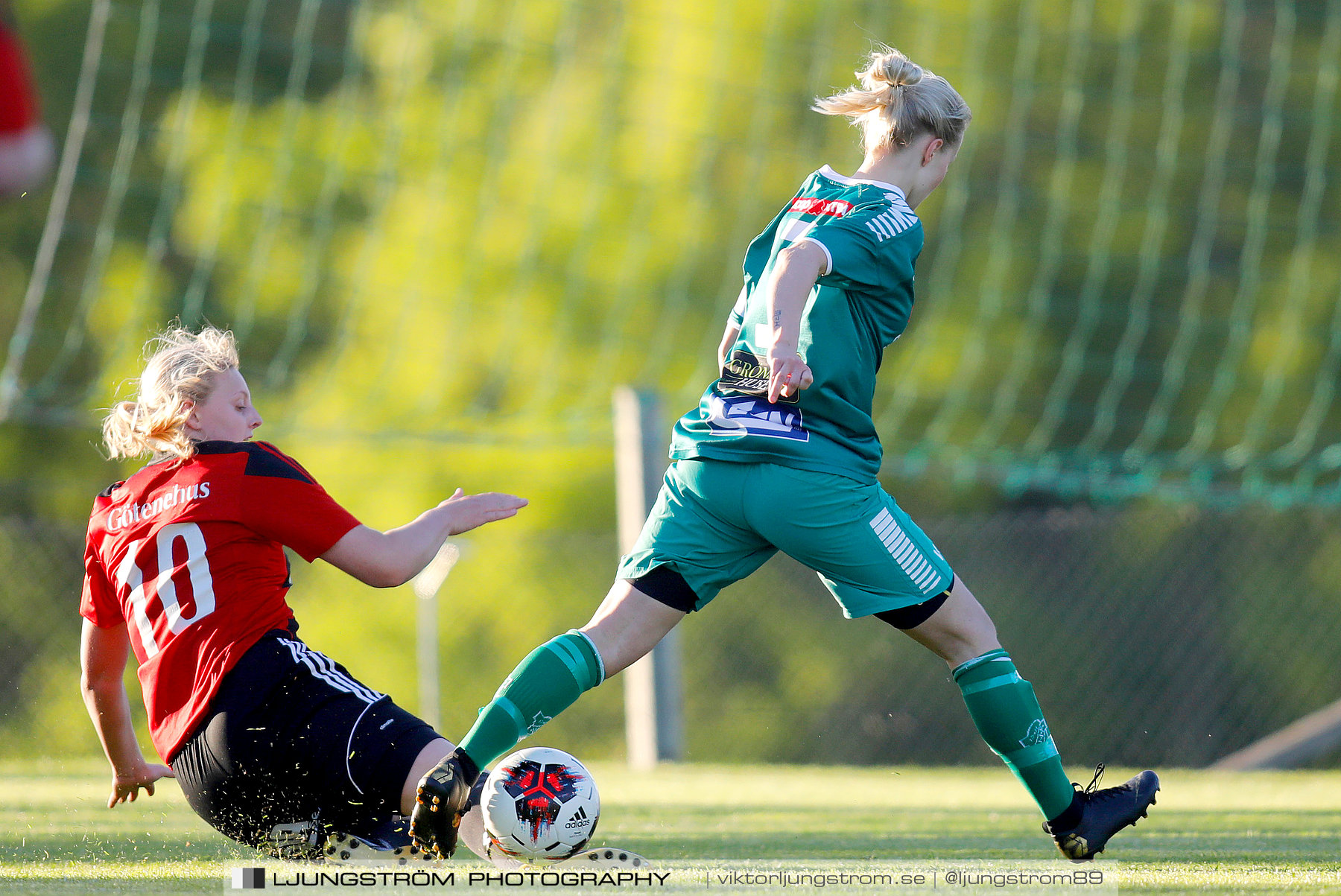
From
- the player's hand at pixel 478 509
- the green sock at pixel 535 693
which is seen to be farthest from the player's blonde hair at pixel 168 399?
the green sock at pixel 535 693

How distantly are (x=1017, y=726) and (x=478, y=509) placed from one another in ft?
3.99

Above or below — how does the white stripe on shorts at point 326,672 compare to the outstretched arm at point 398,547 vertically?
below

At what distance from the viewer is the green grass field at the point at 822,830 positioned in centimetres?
318

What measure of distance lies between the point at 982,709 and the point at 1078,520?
6882 mm

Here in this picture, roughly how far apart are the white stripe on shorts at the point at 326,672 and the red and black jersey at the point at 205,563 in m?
0.07

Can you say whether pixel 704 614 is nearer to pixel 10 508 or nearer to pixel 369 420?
pixel 369 420

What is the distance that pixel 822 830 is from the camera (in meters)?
4.28

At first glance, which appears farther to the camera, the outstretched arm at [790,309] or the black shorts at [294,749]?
the black shorts at [294,749]

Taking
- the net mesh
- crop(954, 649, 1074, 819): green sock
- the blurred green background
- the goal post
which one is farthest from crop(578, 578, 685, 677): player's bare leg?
the net mesh

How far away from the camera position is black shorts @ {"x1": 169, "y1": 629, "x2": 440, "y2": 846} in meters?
3.20

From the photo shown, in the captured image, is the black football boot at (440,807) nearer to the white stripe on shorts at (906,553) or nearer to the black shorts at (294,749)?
the black shorts at (294,749)

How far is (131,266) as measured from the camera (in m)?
15.3

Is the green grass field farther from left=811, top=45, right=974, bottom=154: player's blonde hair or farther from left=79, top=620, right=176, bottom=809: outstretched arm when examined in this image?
left=811, top=45, right=974, bottom=154: player's blonde hair

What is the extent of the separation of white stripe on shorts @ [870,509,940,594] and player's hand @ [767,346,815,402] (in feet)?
1.28
